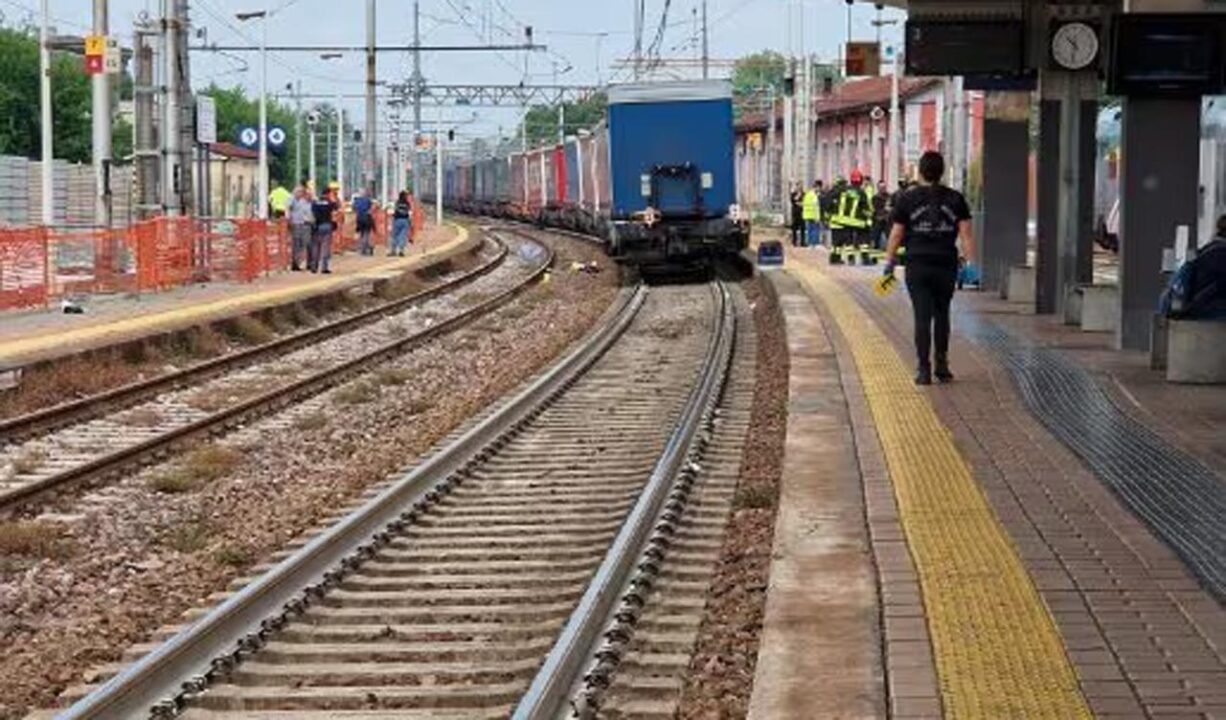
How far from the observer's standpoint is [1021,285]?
24125 millimetres

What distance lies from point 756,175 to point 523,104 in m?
15.3

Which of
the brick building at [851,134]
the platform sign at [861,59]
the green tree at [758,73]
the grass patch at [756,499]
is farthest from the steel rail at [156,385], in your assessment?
the green tree at [758,73]

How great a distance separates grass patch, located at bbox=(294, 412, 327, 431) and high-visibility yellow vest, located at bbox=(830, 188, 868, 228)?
22.5m

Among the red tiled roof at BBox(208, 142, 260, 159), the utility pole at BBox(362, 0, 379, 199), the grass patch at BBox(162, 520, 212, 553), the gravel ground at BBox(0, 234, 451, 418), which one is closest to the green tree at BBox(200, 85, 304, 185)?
the red tiled roof at BBox(208, 142, 260, 159)

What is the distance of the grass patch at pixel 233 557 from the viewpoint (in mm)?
9594

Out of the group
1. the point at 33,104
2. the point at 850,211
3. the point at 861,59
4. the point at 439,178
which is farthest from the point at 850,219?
the point at 33,104

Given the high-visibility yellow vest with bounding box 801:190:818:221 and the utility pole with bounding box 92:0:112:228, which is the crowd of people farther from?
the high-visibility yellow vest with bounding box 801:190:818:221

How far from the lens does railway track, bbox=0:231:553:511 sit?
42.4ft

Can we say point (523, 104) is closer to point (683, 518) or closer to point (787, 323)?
point (787, 323)

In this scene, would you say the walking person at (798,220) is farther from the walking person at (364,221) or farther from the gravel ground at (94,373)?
the gravel ground at (94,373)

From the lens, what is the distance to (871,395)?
1411 cm

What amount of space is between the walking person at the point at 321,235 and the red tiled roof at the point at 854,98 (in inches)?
1043

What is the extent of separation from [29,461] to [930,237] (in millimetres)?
6378

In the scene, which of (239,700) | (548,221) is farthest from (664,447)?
(548,221)
